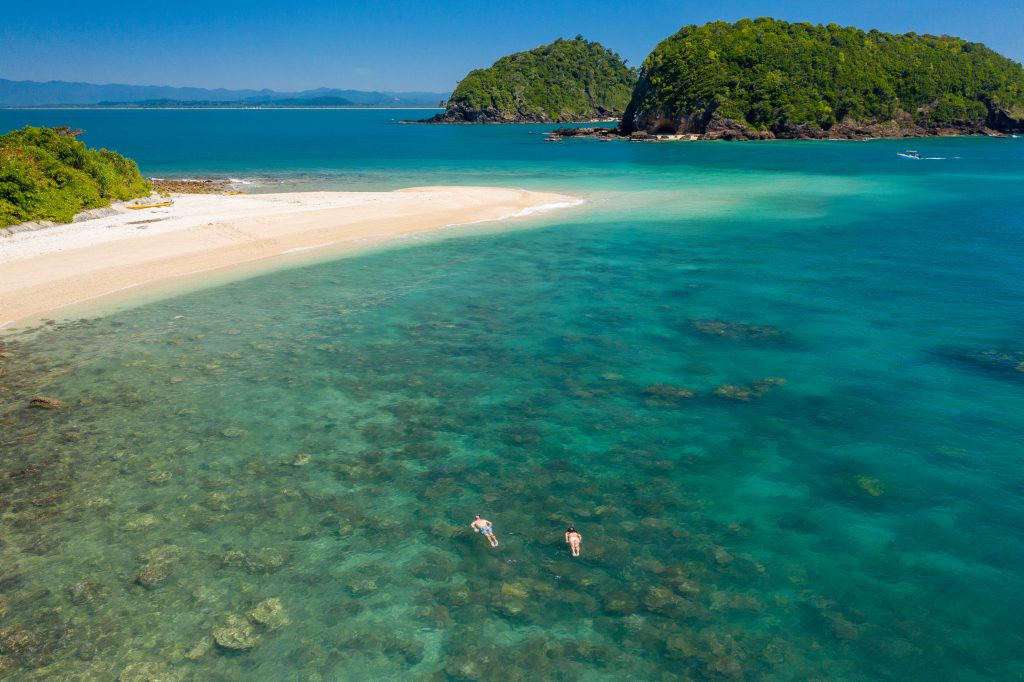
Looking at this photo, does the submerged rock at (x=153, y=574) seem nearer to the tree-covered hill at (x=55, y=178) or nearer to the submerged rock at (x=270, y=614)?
the submerged rock at (x=270, y=614)

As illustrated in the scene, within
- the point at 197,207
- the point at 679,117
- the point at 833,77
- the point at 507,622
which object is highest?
the point at 833,77

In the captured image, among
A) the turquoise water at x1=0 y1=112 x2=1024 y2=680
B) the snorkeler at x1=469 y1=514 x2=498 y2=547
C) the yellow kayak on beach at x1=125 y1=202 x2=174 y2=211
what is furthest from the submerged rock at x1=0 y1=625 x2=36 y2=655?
the yellow kayak on beach at x1=125 y1=202 x2=174 y2=211

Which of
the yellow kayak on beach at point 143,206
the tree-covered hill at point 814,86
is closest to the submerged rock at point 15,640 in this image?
the yellow kayak on beach at point 143,206

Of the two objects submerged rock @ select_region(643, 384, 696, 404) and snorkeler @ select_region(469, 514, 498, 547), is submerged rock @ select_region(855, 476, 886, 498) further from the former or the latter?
snorkeler @ select_region(469, 514, 498, 547)

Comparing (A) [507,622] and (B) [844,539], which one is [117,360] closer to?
(A) [507,622]

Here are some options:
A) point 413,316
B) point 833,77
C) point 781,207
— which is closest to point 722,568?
point 413,316
